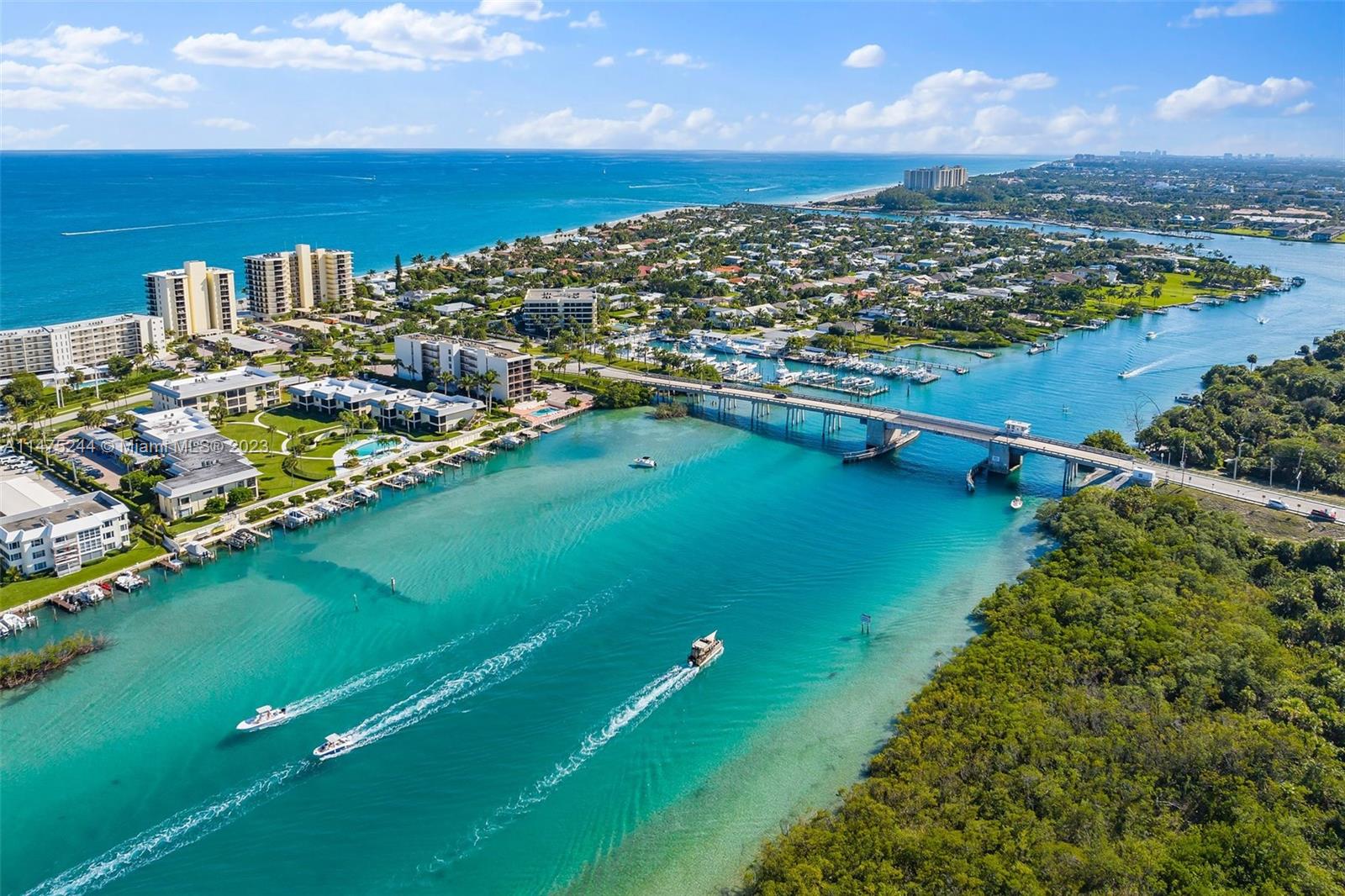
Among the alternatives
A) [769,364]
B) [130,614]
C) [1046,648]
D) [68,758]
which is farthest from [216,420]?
[1046,648]

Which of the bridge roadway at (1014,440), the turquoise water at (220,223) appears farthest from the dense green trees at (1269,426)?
the turquoise water at (220,223)

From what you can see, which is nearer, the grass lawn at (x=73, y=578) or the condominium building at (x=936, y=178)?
the grass lawn at (x=73, y=578)

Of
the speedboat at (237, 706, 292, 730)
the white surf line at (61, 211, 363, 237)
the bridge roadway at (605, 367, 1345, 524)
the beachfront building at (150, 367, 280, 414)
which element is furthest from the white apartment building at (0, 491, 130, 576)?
the white surf line at (61, 211, 363, 237)

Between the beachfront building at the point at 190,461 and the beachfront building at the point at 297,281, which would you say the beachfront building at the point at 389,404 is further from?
the beachfront building at the point at 297,281

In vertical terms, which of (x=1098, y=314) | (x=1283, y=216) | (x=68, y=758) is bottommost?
(x=68, y=758)

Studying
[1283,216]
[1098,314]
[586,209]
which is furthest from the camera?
[586,209]

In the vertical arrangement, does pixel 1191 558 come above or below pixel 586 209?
below

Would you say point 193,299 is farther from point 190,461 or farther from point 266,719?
point 266,719

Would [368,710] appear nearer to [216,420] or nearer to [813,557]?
[813,557]
